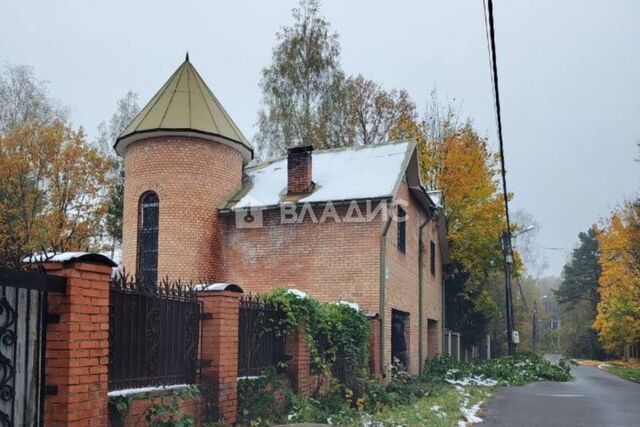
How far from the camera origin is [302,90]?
32219mm

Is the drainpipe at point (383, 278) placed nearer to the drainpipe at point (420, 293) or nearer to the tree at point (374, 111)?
the drainpipe at point (420, 293)

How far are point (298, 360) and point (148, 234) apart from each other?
28.6ft

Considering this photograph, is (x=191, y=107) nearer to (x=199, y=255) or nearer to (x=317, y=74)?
(x=199, y=255)

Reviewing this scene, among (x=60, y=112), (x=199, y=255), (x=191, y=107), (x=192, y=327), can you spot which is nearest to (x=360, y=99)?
(x=60, y=112)

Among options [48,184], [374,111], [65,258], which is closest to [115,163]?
[48,184]

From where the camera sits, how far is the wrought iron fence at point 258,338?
9391mm

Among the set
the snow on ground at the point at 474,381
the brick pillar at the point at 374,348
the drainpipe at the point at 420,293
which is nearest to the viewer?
the brick pillar at the point at 374,348

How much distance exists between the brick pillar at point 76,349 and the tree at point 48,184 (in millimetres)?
22679

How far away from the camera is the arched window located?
1772cm

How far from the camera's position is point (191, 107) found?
1859cm

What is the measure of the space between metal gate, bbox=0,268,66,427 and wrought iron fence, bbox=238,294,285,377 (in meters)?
4.31

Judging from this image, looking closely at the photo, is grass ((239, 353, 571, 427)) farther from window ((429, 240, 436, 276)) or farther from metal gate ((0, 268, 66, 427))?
window ((429, 240, 436, 276))

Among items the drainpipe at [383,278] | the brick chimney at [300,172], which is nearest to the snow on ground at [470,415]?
the drainpipe at [383,278]

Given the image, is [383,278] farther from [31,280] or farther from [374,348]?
[31,280]
